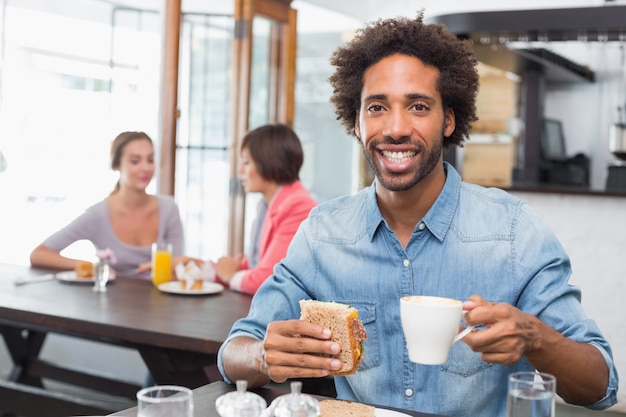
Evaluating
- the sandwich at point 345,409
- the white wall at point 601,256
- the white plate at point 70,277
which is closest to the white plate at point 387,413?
the sandwich at point 345,409

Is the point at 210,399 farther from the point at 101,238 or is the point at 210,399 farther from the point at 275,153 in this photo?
the point at 101,238

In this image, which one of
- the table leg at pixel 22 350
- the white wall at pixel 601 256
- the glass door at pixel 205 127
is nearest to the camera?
the table leg at pixel 22 350

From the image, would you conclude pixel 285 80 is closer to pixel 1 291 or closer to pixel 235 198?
pixel 235 198

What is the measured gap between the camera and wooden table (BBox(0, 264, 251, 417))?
214 centimetres

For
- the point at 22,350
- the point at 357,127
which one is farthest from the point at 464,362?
the point at 22,350

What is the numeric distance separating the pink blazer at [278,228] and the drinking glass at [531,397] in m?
1.75

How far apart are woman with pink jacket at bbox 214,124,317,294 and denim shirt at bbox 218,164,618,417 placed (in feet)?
3.94

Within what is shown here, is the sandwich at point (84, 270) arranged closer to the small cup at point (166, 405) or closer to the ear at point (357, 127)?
the ear at point (357, 127)

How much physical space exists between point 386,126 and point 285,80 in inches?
141

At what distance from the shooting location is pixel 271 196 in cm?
318

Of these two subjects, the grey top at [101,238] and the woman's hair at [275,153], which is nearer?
the woman's hair at [275,153]

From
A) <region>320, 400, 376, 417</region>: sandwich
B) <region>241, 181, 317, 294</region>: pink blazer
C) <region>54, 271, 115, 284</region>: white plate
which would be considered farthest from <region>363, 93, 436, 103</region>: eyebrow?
<region>54, 271, 115, 284</region>: white plate

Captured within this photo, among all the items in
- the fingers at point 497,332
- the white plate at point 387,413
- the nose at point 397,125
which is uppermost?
the nose at point 397,125

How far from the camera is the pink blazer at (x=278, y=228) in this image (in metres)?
2.79
